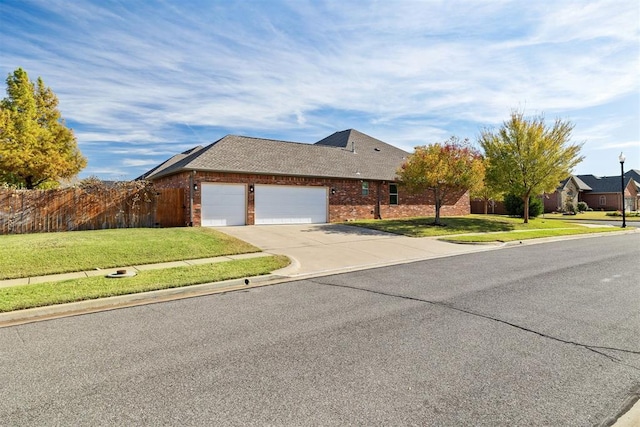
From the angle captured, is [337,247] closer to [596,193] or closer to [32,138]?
[32,138]

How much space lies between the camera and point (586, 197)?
2156 inches

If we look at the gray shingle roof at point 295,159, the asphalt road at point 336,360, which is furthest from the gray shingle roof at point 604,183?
the asphalt road at point 336,360

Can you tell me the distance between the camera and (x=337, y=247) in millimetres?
13523

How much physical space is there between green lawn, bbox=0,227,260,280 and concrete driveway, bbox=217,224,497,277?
5.65 feet

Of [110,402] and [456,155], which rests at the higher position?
[456,155]

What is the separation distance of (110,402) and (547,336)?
5.21m

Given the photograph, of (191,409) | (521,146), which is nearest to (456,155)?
(521,146)

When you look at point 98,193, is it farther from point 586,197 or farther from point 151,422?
point 586,197

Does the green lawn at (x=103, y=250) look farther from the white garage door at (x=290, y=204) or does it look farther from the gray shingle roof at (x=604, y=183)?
the gray shingle roof at (x=604, y=183)

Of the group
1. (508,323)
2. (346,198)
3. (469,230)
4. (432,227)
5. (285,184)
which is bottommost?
(508,323)

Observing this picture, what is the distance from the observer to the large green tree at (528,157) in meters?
23.5

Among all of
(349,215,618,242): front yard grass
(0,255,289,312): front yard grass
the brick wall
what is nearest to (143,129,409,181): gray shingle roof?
the brick wall

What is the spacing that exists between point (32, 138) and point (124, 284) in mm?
21650

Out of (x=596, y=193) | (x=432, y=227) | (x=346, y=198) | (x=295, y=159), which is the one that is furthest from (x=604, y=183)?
(x=295, y=159)
